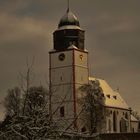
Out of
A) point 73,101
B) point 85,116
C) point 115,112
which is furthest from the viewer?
point 115,112

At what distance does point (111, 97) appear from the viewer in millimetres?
82375

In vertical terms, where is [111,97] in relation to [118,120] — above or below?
above

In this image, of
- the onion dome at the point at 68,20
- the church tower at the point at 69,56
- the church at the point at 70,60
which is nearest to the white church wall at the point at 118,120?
the church at the point at 70,60

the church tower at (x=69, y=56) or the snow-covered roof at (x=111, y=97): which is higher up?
the church tower at (x=69, y=56)

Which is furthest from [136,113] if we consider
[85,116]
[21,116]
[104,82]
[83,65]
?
[21,116]

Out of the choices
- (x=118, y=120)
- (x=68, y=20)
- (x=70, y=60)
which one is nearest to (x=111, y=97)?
(x=118, y=120)

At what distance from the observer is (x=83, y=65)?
7494 cm

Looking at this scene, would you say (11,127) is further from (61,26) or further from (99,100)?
(61,26)

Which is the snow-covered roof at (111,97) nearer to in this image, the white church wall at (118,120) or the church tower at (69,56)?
the white church wall at (118,120)

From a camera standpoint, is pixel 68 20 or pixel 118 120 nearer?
pixel 68 20

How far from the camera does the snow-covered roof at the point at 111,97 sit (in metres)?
80.6

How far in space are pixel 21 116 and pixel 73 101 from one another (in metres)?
62.0

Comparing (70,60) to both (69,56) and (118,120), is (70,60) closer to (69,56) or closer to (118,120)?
(69,56)

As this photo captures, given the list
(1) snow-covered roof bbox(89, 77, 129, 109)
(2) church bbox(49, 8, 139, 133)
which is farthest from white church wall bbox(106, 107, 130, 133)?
(1) snow-covered roof bbox(89, 77, 129, 109)
